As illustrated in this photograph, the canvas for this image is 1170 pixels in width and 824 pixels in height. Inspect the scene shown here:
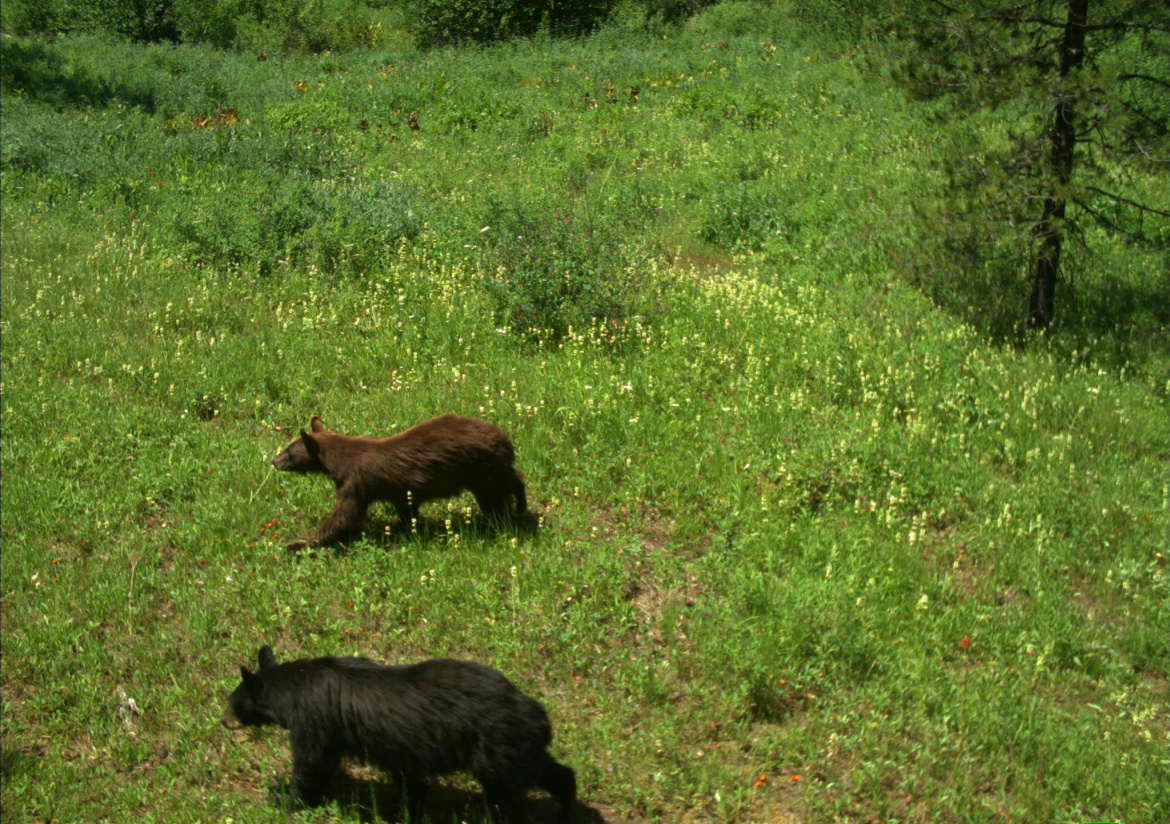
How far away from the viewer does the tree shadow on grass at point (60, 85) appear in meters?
19.0

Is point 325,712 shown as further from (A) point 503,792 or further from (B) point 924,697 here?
(B) point 924,697

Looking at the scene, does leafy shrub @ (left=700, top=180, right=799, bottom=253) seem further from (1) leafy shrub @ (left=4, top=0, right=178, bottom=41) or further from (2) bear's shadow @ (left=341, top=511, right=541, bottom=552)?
(1) leafy shrub @ (left=4, top=0, right=178, bottom=41)

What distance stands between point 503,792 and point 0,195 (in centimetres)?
1257

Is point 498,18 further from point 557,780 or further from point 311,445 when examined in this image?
point 557,780

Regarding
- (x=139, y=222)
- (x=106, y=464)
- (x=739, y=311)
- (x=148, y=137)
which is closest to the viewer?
(x=106, y=464)

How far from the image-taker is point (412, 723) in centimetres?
507

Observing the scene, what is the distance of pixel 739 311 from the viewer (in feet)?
36.0

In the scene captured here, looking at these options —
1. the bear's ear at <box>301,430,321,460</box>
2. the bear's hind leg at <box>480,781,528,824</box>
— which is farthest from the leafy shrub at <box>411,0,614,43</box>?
the bear's hind leg at <box>480,781,528,824</box>

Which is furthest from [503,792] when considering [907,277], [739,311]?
[907,277]

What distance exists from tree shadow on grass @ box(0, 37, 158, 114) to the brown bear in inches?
550

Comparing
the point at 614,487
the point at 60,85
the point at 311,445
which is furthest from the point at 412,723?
the point at 60,85

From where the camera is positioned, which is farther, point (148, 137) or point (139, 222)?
point (148, 137)

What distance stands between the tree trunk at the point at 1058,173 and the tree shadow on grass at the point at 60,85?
15181 millimetres

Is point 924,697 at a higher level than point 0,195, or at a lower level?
lower
